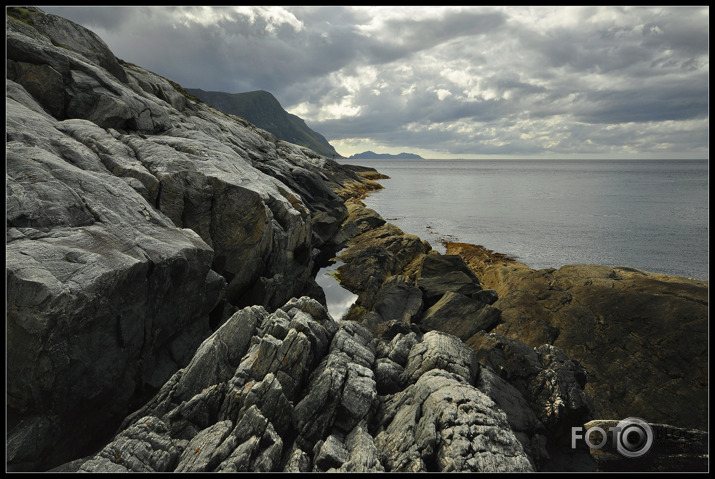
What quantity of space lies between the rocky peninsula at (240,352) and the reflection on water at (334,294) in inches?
289

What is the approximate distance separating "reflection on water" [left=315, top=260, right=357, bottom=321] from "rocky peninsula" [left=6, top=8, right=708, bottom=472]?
24.1 ft

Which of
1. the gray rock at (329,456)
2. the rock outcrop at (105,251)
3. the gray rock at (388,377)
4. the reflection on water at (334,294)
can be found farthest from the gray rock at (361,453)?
the reflection on water at (334,294)

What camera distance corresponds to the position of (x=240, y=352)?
1445cm

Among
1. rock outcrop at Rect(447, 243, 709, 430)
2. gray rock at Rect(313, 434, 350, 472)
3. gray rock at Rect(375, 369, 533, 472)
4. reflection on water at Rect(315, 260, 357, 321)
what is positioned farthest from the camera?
reflection on water at Rect(315, 260, 357, 321)

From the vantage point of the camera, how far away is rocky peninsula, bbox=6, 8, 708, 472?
35.7 ft

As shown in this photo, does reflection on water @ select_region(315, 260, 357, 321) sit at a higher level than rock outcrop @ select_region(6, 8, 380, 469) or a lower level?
lower

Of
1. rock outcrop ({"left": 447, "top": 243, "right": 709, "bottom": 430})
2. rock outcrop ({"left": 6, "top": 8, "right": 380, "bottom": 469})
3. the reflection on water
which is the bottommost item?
the reflection on water

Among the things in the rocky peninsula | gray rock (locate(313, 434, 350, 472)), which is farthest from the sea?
gray rock (locate(313, 434, 350, 472))

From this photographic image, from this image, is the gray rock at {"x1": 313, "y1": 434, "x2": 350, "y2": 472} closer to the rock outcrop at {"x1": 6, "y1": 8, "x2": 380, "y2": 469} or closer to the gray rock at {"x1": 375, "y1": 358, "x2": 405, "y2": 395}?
the gray rock at {"x1": 375, "y1": 358, "x2": 405, "y2": 395}

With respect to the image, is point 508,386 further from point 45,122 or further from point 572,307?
point 45,122

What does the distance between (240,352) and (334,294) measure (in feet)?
77.2

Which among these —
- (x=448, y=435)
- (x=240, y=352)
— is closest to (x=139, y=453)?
(x=240, y=352)

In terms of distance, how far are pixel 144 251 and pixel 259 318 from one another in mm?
5904

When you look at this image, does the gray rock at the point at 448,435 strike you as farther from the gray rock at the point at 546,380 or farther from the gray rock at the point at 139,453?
the gray rock at the point at 139,453
